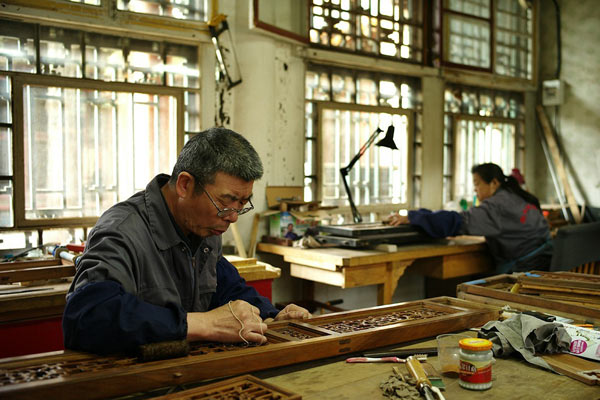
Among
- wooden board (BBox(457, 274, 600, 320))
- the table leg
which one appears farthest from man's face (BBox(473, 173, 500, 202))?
wooden board (BBox(457, 274, 600, 320))

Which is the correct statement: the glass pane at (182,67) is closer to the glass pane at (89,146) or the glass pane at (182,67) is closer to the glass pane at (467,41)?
the glass pane at (89,146)

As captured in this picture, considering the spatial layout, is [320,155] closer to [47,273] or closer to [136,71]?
[136,71]

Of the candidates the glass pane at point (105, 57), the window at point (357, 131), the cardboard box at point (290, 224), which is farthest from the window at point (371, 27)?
the glass pane at point (105, 57)

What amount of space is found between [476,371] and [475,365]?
0.01m

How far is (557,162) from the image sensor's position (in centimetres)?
611

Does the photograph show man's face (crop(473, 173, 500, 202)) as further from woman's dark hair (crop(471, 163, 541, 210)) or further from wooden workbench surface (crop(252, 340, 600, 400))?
wooden workbench surface (crop(252, 340, 600, 400))

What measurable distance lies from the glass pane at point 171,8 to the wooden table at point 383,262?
1694mm

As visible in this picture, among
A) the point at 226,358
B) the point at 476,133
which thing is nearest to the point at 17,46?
the point at 226,358

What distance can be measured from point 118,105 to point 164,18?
0.65 metres

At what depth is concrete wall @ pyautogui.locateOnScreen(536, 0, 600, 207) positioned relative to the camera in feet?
19.4

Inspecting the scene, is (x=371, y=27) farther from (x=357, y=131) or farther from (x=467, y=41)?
(x=467, y=41)

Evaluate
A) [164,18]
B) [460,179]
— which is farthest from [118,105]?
[460,179]

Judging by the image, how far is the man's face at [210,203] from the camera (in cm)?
170

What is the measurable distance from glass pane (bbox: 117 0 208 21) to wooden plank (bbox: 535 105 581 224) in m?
4.19
